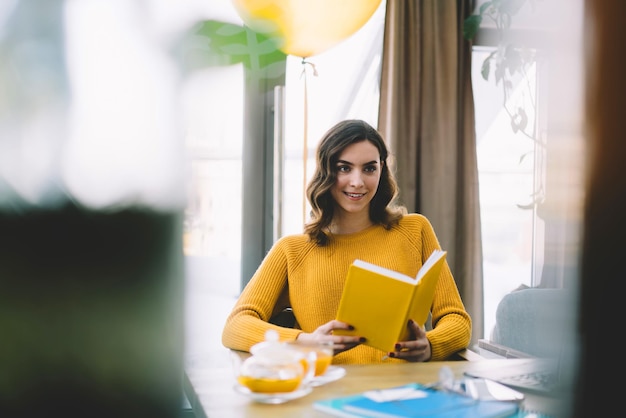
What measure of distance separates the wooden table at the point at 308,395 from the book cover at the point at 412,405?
0.04m

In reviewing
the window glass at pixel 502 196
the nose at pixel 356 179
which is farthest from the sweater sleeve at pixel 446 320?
the window glass at pixel 502 196

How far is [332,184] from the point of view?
5.90ft

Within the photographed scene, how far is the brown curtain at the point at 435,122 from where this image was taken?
8.24 ft

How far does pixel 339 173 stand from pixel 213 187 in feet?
2.64

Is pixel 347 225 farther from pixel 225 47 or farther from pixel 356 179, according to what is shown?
pixel 225 47

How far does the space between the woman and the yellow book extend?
289mm

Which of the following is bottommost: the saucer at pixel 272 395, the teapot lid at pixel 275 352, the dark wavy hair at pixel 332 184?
the saucer at pixel 272 395

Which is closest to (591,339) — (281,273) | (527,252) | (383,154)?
(281,273)

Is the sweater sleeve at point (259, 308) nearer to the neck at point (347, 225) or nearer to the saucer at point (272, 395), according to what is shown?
the neck at point (347, 225)

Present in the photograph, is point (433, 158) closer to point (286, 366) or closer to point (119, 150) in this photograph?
point (119, 150)

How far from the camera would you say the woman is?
1.69 meters

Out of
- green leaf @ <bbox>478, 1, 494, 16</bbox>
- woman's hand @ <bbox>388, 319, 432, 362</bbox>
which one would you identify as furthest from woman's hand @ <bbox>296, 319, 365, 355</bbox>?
green leaf @ <bbox>478, 1, 494, 16</bbox>

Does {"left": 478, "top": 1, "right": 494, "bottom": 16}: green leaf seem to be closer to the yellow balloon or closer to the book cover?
the yellow balloon

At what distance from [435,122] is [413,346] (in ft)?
4.24
